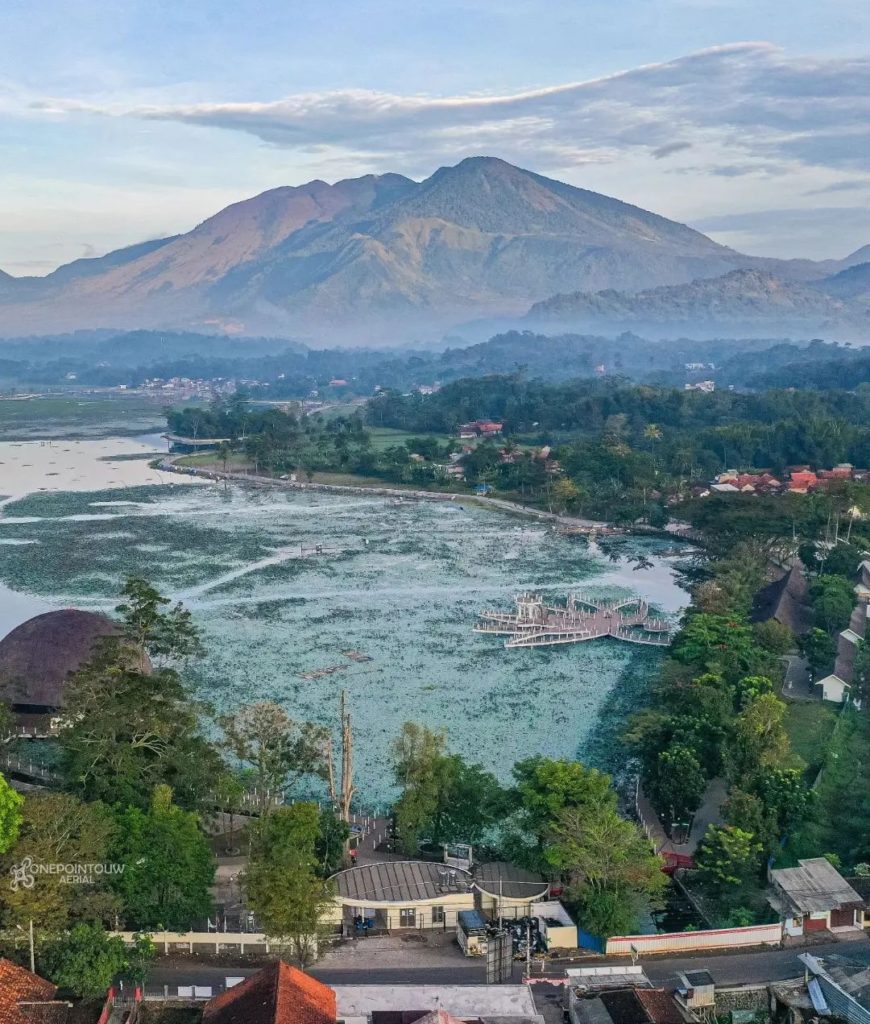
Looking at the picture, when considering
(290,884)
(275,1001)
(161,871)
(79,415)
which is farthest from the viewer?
(79,415)

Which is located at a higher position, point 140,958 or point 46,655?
point 46,655

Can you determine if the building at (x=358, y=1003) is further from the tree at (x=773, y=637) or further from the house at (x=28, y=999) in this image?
the tree at (x=773, y=637)

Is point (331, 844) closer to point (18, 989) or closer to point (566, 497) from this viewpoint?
point (18, 989)

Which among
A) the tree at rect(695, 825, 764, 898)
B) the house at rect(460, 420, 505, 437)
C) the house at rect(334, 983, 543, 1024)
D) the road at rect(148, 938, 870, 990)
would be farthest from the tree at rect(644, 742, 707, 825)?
the house at rect(460, 420, 505, 437)

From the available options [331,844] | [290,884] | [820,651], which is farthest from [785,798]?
[820,651]

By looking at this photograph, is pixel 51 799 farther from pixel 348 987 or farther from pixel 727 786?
pixel 727 786

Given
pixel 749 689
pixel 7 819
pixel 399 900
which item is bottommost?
pixel 399 900

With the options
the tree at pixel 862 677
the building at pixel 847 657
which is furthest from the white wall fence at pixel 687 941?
the building at pixel 847 657
